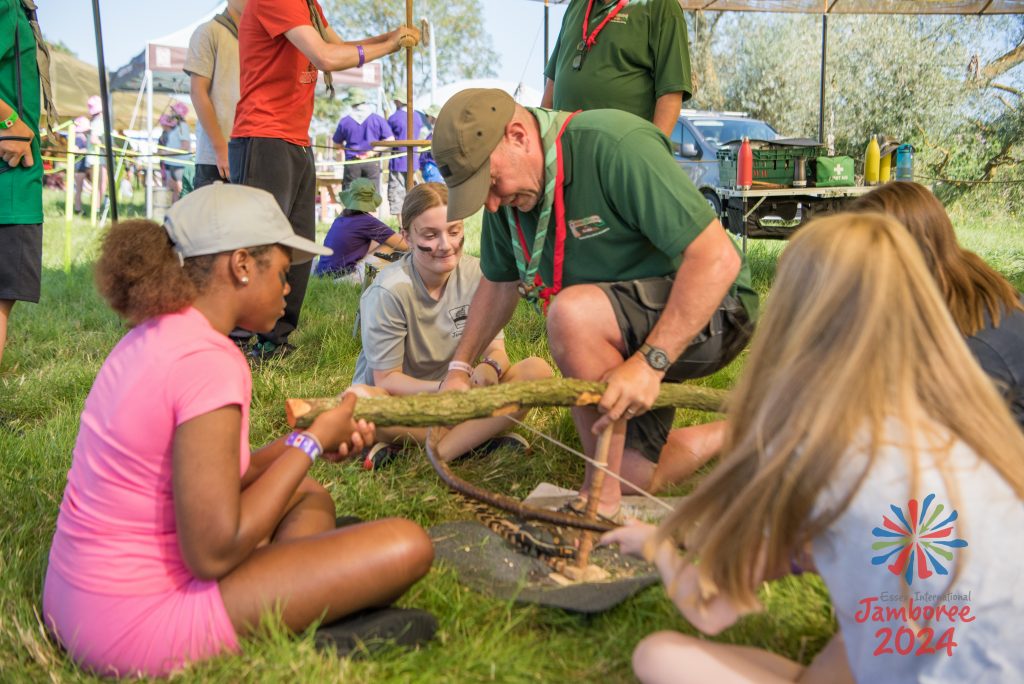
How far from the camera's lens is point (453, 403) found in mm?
2527

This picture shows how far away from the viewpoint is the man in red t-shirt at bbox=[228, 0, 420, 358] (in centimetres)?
444

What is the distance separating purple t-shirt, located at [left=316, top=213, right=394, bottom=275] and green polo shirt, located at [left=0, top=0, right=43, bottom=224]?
3506mm

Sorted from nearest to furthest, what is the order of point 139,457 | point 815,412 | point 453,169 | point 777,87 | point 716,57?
point 815,412 → point 139,457 → point 453,169 → point 777,87 → point 716,57

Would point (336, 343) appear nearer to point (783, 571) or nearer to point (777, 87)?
point (783, 571)

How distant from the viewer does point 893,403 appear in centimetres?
158

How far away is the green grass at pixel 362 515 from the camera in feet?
6.82

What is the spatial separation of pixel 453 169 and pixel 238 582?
52.4 inches

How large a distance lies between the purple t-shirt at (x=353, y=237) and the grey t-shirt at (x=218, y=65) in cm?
199

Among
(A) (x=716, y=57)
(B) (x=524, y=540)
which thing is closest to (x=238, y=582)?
(B) (x=524, y=540)

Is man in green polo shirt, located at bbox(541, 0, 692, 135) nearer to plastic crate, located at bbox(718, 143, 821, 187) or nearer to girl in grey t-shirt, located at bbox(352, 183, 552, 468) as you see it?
girl in grey t-shirt, located at bbox(352, 183, 552, 468)

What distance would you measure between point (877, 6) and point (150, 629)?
972 centimetres

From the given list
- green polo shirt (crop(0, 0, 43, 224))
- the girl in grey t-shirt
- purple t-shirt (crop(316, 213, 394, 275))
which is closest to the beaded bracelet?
the girl in grey t-shirt

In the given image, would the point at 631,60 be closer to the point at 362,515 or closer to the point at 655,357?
the point at 655,357

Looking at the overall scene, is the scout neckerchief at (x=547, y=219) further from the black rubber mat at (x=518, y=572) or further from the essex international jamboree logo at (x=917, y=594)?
the essex international jamboree logo at (x=917, y=594)
